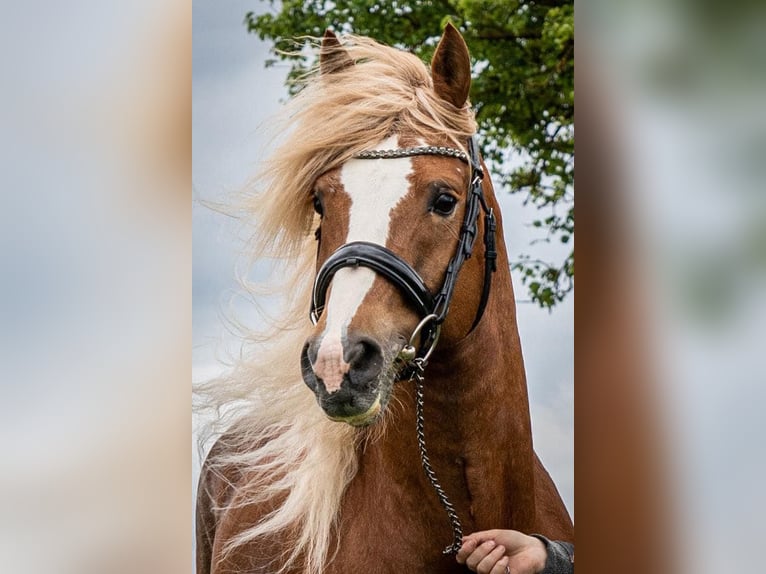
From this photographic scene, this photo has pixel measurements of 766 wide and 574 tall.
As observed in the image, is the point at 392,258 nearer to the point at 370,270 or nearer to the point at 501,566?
the point at 370,270

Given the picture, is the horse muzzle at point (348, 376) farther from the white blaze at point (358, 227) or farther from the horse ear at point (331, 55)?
the horse ear at point (331, 55)

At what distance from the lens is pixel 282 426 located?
2213 mm

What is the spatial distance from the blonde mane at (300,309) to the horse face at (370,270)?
7 centimetres

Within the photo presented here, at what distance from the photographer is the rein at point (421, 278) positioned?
67.3 inches

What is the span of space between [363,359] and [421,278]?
191 millimetres

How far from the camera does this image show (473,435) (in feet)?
6.06

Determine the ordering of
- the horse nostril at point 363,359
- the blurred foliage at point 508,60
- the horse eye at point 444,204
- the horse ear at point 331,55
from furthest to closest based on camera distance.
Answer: the blurred foliage at point 508,60 → the horse ear at point 331,55 → the horse eye at point 444,204 → the horse nostril at point 363,359

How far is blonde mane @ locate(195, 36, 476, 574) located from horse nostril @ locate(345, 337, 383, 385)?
31cm

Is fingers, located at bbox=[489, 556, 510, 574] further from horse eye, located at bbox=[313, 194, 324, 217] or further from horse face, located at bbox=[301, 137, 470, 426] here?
horse eye, located at bbox=[313, 194, 324, 217]

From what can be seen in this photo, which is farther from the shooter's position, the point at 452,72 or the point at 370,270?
the point at 452,72
